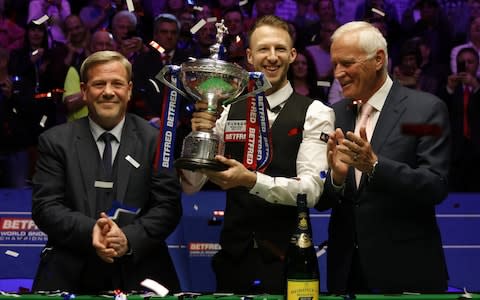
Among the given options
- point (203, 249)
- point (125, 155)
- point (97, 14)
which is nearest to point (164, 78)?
point (125, 155)

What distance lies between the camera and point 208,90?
3150 millimetres

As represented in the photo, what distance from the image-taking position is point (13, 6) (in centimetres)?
731

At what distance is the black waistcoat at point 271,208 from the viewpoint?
354 cm

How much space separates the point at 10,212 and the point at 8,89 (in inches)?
53.3

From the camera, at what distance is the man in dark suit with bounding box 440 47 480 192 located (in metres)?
6.72

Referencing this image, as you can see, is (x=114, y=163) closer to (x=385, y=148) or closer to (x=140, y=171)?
(x=140, y=171)

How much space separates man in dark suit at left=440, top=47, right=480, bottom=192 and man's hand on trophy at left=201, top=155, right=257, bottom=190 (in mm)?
3701

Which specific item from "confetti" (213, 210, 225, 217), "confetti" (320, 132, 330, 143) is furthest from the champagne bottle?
"confetti" (213, 210, 225, 217)

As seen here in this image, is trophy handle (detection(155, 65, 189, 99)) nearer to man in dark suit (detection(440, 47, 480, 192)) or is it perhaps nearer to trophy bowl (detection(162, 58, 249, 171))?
trophy bowl (detection(162, 58, 249, 171))

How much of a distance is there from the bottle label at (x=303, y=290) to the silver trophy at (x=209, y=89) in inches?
25.8

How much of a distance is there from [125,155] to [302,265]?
1147 millimetres

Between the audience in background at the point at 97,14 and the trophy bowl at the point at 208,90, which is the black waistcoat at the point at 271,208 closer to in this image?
the trophy bowl at the point at 208,90

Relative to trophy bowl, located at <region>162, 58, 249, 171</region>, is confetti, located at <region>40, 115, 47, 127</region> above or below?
above

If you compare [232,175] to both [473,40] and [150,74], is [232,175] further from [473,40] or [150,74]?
[473,40]
